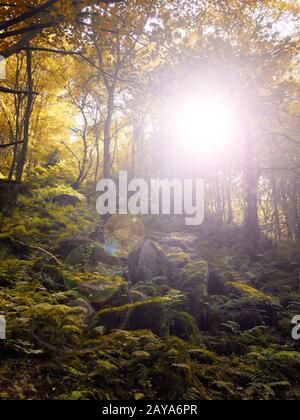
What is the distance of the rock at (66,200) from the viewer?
16.8 m

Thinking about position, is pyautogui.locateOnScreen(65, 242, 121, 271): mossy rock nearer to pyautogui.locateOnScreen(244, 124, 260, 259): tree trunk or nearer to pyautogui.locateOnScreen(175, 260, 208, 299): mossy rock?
pyautogui.locateOnScreen(175, 260, 208, 299): mossy rock

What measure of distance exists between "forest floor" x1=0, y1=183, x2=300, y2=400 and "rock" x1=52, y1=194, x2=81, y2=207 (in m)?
2.64

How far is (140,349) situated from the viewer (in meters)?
5.61

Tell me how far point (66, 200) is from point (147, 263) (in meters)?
8.28

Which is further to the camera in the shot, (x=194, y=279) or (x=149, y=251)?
(x=149, y=251)

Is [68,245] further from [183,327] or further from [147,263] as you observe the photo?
[183,327]

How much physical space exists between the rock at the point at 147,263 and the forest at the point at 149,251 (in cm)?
5

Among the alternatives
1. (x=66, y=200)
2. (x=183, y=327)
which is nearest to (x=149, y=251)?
(x=183, y=327)

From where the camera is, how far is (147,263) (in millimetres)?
10555

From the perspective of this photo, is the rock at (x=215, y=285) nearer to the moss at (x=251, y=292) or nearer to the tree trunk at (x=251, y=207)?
the moss at (x=251, y=292)

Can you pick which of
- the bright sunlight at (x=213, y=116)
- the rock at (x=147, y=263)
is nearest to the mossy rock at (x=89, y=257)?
the rock at (x=147, y=263)

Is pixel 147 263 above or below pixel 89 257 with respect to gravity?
below

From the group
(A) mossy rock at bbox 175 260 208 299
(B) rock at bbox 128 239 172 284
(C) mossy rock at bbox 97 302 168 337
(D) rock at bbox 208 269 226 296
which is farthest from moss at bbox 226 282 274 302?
(C) mossy rock at bbox 97 302 168 337
